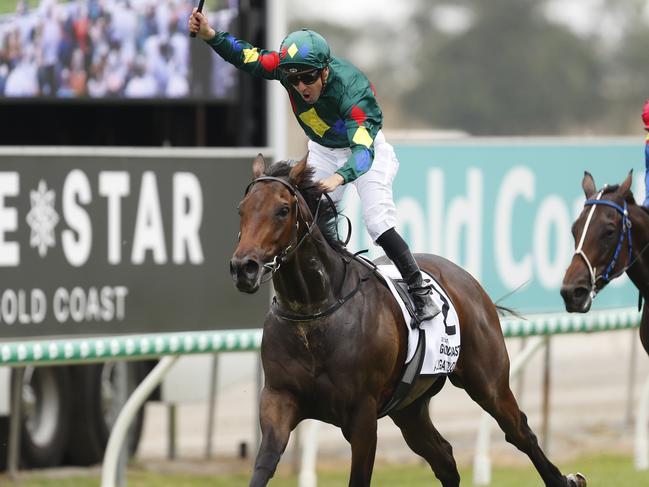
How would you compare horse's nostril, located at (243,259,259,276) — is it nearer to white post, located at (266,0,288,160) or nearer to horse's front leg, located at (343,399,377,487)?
horse's front leg, located at (343,399,377,487)

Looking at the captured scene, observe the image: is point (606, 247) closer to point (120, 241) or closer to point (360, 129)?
point (360, 129)

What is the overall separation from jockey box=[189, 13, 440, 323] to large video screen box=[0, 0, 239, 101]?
3169 mm

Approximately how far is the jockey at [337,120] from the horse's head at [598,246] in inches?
26.5

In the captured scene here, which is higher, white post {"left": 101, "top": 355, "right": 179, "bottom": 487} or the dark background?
the dark background

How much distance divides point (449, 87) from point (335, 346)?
39.6 metres

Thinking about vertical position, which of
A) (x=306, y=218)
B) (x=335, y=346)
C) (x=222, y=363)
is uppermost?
(x=306, y=218)

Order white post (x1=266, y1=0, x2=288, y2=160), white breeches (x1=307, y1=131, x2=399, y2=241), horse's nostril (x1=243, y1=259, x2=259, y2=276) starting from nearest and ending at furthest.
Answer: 1. horse's nostril (x1=243, y1=259, x2=259, y2=276)
2. white breeches (x1=307, y1=131, x2=399, y2=241)
3. white post (x1=266, y1=0, x2=288, y2=160)

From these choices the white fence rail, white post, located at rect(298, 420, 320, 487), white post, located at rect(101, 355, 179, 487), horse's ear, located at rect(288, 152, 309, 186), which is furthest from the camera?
white post, located at rect(298, 420, 320, 487)

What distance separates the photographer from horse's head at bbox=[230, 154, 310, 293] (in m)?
5.58

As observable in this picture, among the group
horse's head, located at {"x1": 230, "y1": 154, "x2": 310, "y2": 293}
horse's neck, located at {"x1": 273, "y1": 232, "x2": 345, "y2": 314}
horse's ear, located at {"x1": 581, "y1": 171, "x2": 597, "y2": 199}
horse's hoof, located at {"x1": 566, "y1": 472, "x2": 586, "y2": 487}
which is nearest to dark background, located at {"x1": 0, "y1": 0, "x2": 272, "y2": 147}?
horse's ear, located at {"x1": 581, "y1": 171, "x2": 597, "y2": 199}

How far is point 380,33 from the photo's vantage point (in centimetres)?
4675

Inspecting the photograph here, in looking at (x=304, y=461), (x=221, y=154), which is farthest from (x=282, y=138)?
(x=304, y=461)

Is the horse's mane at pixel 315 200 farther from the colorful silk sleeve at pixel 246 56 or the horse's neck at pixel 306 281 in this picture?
the colorful silk sleeve at pixel 246 56

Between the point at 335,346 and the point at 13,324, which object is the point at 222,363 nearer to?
the point at 13,324
